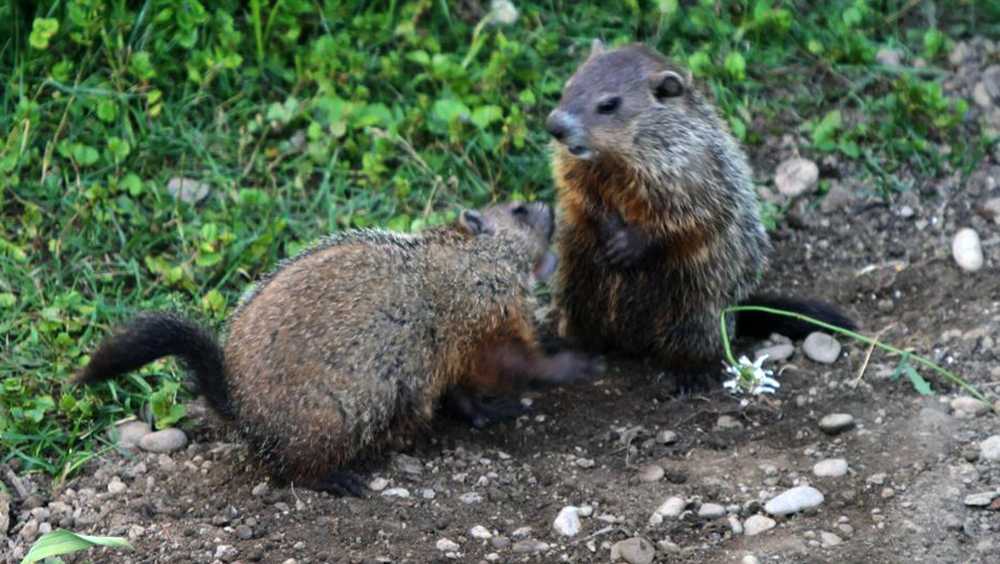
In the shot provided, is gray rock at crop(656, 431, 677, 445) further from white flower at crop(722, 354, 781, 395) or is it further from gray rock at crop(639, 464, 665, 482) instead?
white flower at crop(722, 354, 781, 395)

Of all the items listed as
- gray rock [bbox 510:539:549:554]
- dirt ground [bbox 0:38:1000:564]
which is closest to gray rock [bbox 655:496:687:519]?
dirt ground [bbox 0:38:1000:564]

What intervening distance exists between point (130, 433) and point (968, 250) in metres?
3.15

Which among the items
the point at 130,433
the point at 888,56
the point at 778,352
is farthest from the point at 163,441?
the point at 888,56

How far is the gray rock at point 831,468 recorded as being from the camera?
4.47 metres

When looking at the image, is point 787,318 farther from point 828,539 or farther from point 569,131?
point 828,539

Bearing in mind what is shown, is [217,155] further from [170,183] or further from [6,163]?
[6,163]

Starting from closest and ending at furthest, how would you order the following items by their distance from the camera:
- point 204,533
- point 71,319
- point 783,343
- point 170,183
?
point 204,533 < point 71,319 < point 783,343 < point 170,183

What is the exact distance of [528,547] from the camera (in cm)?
417

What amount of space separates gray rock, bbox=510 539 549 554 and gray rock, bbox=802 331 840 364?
60.1 inches

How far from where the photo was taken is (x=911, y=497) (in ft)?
14.0

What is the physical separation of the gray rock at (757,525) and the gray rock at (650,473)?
1.33 ft

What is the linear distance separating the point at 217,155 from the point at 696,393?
212cm

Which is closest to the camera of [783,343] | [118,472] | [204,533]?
[204,533]

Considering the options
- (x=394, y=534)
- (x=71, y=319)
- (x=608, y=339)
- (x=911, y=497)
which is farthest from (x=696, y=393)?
(x=71, y=319)
